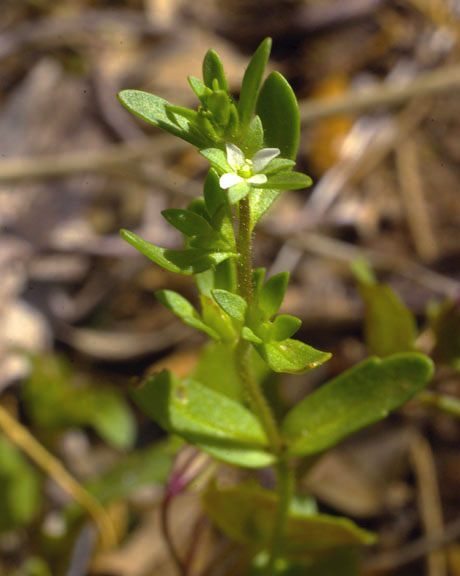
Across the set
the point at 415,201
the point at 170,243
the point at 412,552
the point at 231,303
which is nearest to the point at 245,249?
the point at 231,303

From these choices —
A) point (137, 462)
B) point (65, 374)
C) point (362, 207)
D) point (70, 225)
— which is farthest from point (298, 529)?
point (70, 225)

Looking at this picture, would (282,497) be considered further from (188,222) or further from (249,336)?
(188,222)

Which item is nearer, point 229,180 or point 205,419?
point 229,180

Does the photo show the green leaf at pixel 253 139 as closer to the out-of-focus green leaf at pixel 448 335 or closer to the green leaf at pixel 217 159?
the green leaf at pixel 217 159

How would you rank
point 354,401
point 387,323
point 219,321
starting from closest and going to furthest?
point 219,321
point 354,401
point 387,323

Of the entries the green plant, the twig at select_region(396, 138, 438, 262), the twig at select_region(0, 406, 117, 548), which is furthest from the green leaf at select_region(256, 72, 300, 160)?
the twig at select_region(396, 138, 438, 262)

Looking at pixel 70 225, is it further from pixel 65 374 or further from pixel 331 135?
pixel 331 135

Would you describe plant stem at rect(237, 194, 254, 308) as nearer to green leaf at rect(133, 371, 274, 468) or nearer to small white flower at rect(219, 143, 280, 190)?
small white flower at rect(219, 143, 280, 190)

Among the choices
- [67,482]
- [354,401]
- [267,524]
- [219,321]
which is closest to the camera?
[219,321]
